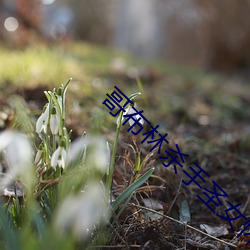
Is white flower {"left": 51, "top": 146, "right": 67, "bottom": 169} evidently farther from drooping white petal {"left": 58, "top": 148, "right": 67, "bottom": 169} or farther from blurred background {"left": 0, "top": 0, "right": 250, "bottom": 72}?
blurred background {"left": 0, "top": 0, "right": 250, "bottom": 72}

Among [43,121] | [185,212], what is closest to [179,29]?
[185,212]

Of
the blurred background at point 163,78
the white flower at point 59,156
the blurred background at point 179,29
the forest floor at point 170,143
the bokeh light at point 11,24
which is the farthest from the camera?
the blurred background at point 179,29

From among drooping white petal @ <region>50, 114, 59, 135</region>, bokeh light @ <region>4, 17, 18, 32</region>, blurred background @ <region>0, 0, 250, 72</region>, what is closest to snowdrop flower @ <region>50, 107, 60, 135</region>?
drooping white petal @ <region>50, 114, 59, 135</region>

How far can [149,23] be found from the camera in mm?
10586

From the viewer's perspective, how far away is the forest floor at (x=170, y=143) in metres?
1.35

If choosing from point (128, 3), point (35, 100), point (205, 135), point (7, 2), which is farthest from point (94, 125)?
point (128, 3)

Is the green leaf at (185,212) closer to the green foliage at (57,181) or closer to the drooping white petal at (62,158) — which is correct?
the green foliage at (57,181)

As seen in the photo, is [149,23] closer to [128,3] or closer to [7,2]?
[128,3]

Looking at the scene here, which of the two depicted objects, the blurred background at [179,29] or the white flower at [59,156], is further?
the blurred background at [179,29]

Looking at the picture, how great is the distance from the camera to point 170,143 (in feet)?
7.30

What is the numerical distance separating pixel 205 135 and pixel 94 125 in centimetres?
182

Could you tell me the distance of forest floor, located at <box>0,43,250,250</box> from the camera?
1.35m

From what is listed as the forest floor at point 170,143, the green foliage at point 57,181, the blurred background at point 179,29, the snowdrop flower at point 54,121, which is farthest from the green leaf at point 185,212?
the blurred background at point 179,29

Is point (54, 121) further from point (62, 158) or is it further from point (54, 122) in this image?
point (62, 158)
